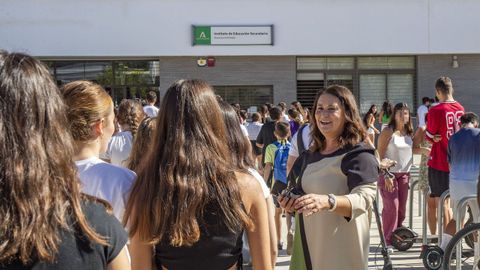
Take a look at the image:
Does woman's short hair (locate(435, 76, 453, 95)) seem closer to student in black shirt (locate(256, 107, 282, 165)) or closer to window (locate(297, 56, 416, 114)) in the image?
student in black shirt (locate(256, 107, 282, 165))

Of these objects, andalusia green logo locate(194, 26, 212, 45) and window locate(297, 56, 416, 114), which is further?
window locate(297, 56, 416, 114)

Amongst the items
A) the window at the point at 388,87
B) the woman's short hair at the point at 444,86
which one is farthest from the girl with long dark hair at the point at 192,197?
the window at the point at 388,87

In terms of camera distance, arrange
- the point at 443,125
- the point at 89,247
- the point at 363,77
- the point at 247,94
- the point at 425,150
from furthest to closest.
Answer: the point at 363,77 → the point at 247,94 → the point at 425,150 → the point at 443,125 → the point at 89,247

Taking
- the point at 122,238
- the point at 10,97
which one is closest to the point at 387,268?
the point at 122,238

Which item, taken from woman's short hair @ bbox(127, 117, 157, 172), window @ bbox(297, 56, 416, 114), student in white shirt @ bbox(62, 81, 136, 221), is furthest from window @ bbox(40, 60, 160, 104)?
student in white shirt @ bbox(62, 81, 136, 221)

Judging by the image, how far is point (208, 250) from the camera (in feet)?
9.02

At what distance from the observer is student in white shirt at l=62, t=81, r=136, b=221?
3.16 meters

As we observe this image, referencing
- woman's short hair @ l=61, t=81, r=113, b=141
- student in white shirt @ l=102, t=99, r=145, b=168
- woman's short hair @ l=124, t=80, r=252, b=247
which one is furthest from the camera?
student in white shirt @ l=102, t=99, r=145, b=168

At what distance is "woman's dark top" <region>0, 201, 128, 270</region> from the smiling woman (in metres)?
1.88

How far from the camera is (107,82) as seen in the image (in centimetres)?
2303

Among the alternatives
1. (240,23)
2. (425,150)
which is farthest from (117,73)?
(425,150)

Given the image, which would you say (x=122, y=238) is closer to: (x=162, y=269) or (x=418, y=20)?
(x=162, y=269)

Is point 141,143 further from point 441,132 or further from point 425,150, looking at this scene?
point 425,150

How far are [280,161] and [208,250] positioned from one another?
564cm
